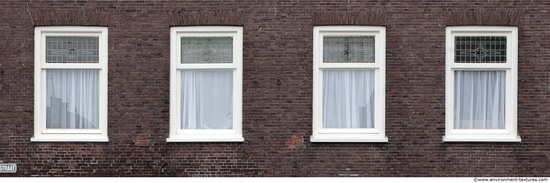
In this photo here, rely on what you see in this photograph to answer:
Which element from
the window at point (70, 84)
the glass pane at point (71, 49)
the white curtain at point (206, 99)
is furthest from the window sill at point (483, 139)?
the glass pane at point (71, 49)

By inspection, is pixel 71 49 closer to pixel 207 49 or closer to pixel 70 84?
pixel 70 84

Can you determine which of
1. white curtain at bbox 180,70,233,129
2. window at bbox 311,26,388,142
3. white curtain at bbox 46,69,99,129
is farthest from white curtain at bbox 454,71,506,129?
white curtain at bbox 46,69,99,129

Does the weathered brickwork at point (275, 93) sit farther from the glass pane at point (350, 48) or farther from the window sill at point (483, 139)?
the glass pane at point (350, 48)

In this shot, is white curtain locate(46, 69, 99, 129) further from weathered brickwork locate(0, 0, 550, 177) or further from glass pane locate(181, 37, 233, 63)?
glass pane locate(181, 37, 233, 63)

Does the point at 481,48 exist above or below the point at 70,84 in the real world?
above

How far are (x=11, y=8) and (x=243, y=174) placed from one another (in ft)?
15.4

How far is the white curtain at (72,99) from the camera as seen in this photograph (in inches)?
725

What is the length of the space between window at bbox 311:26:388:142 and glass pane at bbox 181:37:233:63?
4.74ft

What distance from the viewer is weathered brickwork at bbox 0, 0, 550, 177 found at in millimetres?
18125

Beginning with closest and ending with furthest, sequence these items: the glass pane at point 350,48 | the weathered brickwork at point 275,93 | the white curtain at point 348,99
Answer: the weathered brickwork at point 275,93, the glass pane at point 350,48, the white curtain at point 348,99

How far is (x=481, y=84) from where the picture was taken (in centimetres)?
1847

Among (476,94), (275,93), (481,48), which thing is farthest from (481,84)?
(275,93)

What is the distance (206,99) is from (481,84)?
4.60 metres

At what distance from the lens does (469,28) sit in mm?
18109
